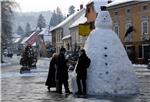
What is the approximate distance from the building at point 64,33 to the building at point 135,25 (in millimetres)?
37495

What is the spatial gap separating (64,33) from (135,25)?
52.2m

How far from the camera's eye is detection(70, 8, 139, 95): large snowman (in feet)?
58.7

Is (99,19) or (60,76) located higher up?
(99,19)

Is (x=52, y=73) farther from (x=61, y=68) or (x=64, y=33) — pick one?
(x=64, y=33)

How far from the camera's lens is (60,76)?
19234 mm

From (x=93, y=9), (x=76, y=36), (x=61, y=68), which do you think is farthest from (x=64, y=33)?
(x=61, y=68)

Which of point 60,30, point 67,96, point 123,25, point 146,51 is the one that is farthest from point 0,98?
point 60,30

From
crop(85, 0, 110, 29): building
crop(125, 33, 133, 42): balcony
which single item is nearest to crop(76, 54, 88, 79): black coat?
crop(125, 33, 133, 42): balcony

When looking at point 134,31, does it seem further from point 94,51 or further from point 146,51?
point 94,51

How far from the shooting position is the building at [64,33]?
108438 mm

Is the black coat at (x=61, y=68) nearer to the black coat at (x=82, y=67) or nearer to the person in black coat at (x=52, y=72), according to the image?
the person in black coat at (x=52, y=72)

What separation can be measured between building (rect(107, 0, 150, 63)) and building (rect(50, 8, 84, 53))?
3750cm

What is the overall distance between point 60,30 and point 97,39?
100426mm

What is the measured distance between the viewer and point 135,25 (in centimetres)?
6506
